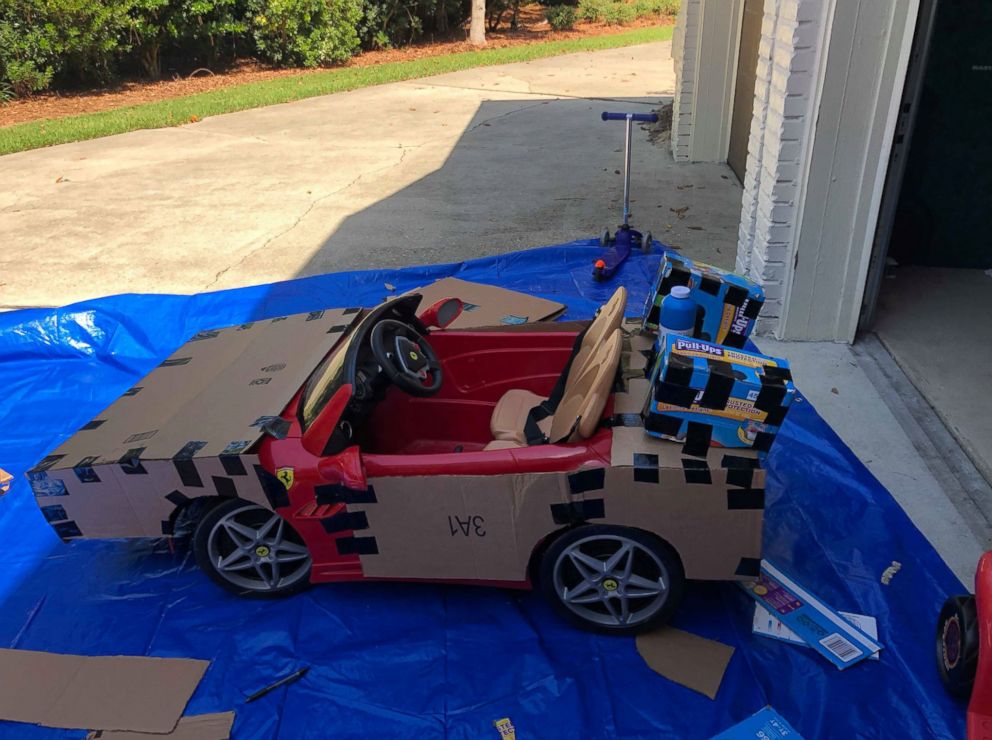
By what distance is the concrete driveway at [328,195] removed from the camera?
6.69 m

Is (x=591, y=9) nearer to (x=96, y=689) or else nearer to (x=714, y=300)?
(x=714, y=300)

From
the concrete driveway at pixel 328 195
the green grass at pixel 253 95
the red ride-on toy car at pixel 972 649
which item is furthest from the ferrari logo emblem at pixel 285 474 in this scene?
the green grass at pixel 253 95

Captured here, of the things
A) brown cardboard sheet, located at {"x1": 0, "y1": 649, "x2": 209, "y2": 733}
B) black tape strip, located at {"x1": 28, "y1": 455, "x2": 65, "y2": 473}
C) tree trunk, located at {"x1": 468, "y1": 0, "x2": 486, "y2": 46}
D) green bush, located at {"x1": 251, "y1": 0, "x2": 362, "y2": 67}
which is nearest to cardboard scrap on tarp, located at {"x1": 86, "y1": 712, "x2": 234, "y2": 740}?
brown cardboard sheet, located at {"x1": 0, "y1": 649, "x2": 209, "y2": 733}

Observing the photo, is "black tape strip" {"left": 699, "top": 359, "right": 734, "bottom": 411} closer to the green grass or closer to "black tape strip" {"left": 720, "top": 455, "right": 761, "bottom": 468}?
"black tape strip" {"left": 720, "top": 455, "right": 761, "bottom": 468}

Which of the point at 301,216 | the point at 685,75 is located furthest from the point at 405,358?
the point at 685,75

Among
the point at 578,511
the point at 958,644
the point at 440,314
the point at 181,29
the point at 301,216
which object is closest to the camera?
Result: the point at 958,644

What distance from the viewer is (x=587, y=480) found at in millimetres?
2621

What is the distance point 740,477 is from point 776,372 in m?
0.38

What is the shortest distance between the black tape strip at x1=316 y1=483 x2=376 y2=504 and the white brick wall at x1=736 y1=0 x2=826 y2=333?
3.16 metres

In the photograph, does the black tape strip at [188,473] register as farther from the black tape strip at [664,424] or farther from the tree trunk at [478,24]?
the tree trunk at [478,24]

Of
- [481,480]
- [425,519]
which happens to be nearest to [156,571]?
[425,519]

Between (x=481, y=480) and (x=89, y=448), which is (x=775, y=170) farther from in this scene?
(x=89, y=448)

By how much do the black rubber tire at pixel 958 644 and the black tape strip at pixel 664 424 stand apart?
1.12 metres

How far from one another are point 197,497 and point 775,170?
3679 mm
